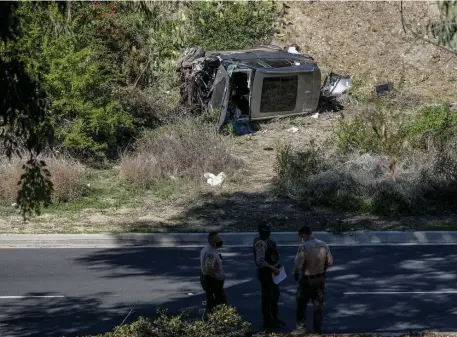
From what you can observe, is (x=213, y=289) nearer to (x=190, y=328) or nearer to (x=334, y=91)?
(x=190, y=328)

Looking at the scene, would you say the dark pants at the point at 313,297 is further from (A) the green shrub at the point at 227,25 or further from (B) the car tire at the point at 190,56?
(A) the green shrub at the point at 227,25

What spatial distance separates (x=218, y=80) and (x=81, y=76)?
3956 millimetres

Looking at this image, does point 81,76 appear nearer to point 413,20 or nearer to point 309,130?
point 309,130

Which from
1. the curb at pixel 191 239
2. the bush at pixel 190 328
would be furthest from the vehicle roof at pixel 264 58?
the bush at pixel 190 328

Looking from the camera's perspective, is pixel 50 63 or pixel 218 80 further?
pixel 218 80

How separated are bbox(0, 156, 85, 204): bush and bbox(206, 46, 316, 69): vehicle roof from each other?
7.24 m

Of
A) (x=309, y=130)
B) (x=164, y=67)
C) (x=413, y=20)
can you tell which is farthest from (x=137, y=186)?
(x=413, y=20)

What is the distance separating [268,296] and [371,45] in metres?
19.8

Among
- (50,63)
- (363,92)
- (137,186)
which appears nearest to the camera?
(137,186)

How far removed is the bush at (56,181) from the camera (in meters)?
18.1

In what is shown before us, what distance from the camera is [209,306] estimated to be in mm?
10312

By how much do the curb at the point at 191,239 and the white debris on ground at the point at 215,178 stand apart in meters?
3.53

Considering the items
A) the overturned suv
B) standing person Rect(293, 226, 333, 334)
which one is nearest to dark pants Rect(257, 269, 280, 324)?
standing person Rect(293, 226, 333, 334)

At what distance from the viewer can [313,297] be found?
1013cm
